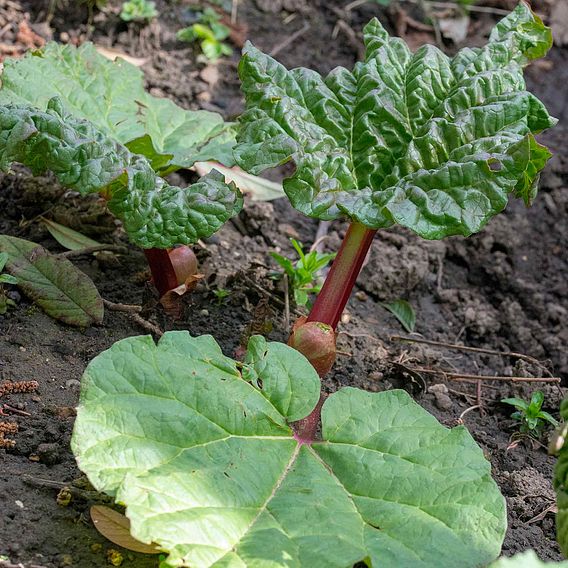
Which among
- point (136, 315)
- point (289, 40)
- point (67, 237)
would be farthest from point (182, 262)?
point (289, 40)

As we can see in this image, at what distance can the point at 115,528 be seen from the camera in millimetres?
1933

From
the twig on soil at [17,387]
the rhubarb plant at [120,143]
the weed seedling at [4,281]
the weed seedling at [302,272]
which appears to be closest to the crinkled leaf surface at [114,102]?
the rhubarb plant at [120,143]

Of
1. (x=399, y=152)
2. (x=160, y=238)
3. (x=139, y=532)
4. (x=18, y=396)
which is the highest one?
(x=399, y=152)

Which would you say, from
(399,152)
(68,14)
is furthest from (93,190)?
(68,14)

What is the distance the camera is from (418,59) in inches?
108

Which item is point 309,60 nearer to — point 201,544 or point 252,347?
point 252,347

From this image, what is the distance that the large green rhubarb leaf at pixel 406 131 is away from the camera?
2.35 m

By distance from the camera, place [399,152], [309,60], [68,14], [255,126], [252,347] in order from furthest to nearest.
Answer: [309,60] < [68,14] < [399,152] < [255,126] < [252,347]

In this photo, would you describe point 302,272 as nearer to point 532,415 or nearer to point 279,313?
point 279,313

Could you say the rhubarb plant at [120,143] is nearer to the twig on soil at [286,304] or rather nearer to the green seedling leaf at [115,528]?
the twig on soil at [286,304]

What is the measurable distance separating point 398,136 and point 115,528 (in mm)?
1430

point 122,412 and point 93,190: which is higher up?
point 93,190

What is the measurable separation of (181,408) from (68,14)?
2.77m

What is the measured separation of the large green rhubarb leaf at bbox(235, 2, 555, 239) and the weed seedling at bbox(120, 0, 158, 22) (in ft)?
5.60
